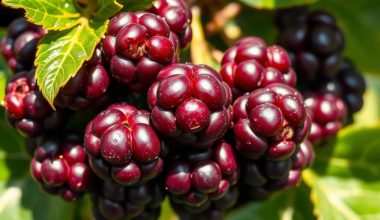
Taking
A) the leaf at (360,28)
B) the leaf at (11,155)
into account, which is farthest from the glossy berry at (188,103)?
the leaf at (360,28)

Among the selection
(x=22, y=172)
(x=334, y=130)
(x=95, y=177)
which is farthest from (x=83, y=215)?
(x=334, y=130)

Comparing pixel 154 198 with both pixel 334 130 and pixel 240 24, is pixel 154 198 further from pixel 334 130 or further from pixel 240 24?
pixel 240 24

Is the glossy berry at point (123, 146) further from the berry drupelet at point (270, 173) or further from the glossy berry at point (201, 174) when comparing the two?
the berry drupelet at point (270, 173)

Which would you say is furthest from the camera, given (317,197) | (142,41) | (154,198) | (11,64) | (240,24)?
(240,24)

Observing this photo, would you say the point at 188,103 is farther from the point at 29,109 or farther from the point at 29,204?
the point at 29,204

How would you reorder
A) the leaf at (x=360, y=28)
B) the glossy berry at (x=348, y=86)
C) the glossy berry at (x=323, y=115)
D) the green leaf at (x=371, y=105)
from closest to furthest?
the glossy berry at (x=323, y=115)
the glossy berry at (x=348, y=86)
the leaf at (x=360, y=28)
the green leaf at (x=371, y=105)

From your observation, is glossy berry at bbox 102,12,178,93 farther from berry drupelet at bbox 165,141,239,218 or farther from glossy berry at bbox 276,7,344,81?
glossy berry at bbox 276,7,344,81

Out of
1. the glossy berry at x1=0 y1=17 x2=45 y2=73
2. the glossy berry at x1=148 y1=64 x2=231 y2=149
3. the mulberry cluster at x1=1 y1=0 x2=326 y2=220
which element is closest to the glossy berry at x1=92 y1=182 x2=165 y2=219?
the mulberry cluster at x1=1 y1=0 x2=326 y2=220
